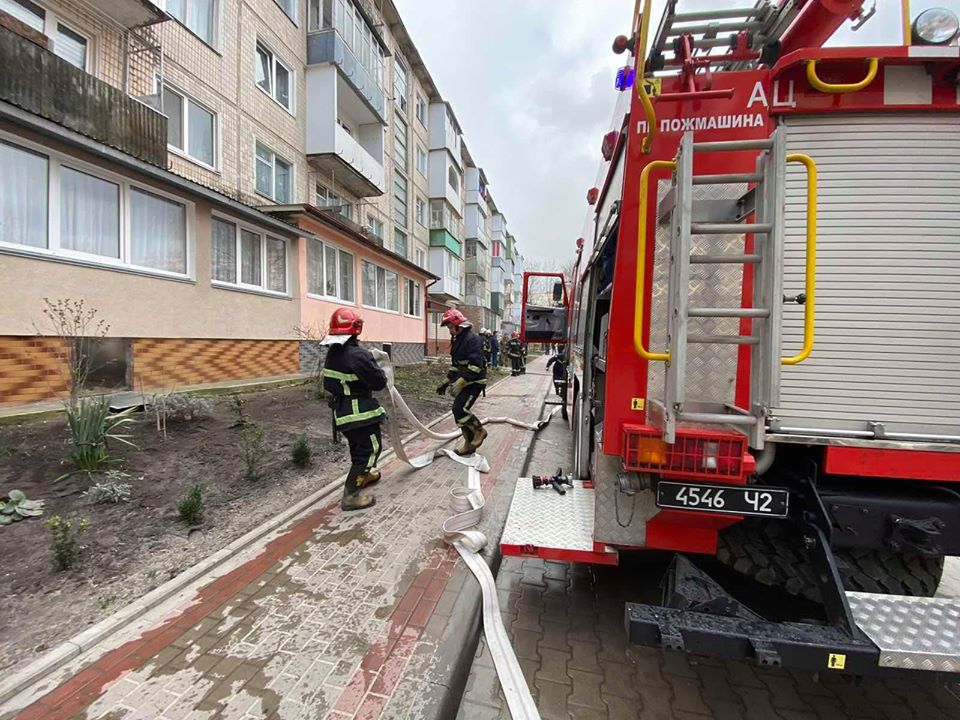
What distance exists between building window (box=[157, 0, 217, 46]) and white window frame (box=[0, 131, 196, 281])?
4654 millimetres

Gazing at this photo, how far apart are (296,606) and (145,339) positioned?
6487 millimetres

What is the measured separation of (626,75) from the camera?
279 cm

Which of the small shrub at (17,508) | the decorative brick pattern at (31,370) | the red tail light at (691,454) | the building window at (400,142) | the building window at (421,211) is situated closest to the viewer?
the red tail light at (691,454)

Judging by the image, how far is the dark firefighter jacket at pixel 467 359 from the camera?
5531 mm

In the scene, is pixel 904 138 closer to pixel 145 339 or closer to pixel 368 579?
pixel 368 579

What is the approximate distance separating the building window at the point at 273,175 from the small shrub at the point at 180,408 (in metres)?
7.61

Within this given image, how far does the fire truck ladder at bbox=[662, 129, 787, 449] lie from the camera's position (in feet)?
5.45

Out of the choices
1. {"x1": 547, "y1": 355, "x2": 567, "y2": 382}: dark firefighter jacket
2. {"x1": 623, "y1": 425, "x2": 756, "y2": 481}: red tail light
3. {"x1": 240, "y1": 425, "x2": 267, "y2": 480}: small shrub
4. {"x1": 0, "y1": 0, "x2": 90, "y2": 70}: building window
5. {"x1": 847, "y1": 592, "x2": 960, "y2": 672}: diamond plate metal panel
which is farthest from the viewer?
{"x1": 547, "y1": 355, "x2": 567, "y2": 382}: dark firefighter jacket

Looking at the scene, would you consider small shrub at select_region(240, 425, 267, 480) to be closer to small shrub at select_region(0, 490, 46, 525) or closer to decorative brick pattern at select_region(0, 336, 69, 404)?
small shrub at select_region(0, 490, 46, 525)

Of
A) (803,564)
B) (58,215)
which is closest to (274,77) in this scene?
(58,215)

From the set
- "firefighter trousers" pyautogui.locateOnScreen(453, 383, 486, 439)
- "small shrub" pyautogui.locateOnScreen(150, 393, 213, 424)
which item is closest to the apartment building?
"small shrub" pyautogui.locateOnScreen(150, 393, 213, 424)

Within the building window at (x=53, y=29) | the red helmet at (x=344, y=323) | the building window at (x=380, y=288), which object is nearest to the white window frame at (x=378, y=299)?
the building window at (x=380, y=288)

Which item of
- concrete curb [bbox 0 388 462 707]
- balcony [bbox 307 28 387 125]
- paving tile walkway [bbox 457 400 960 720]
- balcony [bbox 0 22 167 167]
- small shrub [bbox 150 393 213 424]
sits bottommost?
paving tile walkway [bbox 457 400 960 720]

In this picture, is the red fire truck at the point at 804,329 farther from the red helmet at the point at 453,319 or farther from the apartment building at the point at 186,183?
the apartment building at the point at 186,183
